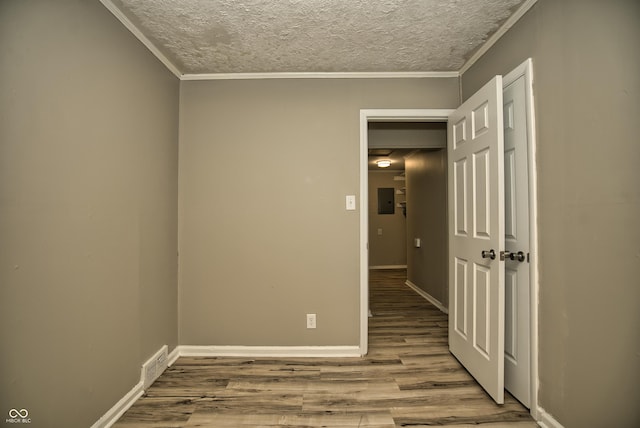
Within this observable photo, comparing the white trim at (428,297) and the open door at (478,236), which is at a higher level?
the open door at (478,236)

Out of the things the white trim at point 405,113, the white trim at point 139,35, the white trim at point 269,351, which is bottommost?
the white trim at point 269,351

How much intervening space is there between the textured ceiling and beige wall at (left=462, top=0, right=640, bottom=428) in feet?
1.52

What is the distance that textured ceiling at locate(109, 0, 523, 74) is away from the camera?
5.45ft

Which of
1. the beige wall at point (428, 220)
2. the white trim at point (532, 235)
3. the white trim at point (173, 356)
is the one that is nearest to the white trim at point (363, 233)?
the white trim at point (532, 235)

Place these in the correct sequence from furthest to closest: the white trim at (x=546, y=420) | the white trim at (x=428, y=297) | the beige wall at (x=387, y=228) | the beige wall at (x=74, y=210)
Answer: the beige wall at (x=387, y=228) → the white trim at (x=428, y=297) → the white trim at (x=546, y=420) → the beige wall at (x=74, y=210)

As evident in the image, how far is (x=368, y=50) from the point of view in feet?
6.95

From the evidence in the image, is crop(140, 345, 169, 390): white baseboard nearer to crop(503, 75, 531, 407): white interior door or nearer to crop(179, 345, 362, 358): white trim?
crop(179, 345, 362, 358): white trim

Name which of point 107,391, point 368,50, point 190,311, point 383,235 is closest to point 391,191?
point 383,235

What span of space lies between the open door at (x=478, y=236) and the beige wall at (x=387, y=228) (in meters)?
4.67

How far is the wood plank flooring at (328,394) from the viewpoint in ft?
5.40

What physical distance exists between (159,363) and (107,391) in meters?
0.52

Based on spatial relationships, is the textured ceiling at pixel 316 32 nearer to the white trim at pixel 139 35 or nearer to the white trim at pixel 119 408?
the white trim at pixel 139 35

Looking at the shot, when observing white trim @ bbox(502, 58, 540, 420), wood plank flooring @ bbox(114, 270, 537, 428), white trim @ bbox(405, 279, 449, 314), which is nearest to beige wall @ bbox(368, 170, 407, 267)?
white trim @ bbox(405, 279, 449, 314)

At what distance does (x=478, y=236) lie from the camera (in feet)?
6.50
